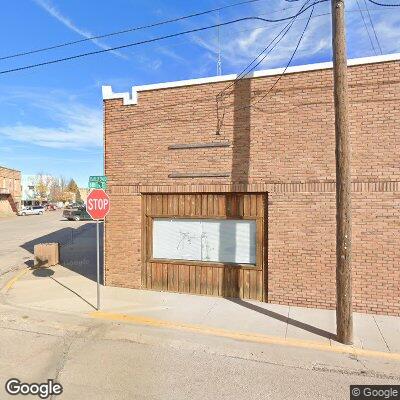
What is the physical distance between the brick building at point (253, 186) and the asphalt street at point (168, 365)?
7.75 feet

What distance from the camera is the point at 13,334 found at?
628cm

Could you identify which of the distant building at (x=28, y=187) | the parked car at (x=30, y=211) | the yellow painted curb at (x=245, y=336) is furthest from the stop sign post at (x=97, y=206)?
the distant building at (x=28, y=187)

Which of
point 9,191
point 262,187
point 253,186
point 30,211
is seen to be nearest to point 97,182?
point 253,186

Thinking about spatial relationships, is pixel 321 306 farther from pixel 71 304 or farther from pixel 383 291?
pixel 71 304

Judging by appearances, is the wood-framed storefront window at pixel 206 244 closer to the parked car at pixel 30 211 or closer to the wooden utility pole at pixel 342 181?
the wooden utility pole at pixel 342 181

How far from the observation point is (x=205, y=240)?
8789mm

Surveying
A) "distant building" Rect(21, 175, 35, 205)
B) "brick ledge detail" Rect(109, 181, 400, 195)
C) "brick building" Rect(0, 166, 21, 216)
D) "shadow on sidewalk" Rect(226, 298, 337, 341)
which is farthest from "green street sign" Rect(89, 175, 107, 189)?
"distant building" Rect(21, 175, 35, 205)

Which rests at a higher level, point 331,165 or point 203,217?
point 331,165

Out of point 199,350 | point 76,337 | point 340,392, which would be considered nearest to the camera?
point 340,392

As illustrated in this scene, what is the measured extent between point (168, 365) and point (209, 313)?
2.32 meters

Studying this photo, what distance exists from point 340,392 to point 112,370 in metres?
3.18

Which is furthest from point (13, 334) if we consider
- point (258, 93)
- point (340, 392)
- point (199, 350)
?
point (258, 93)

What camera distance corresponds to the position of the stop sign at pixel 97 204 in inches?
294

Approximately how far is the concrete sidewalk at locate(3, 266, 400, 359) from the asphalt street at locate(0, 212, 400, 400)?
0.48m
